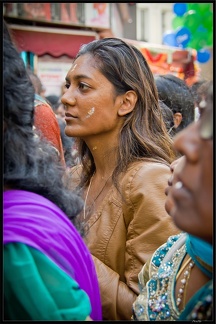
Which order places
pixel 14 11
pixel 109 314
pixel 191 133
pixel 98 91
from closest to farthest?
pixel 191 133 < pixel 109 314 < pixel 98 91 < pixel 14 11

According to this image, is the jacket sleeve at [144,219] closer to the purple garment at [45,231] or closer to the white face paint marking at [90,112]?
the white face paint marking at [90,112]

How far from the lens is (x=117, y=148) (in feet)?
7.40

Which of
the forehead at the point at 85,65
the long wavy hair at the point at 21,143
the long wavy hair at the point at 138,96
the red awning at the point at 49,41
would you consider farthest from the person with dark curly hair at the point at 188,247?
the red awning at the point at 49,41

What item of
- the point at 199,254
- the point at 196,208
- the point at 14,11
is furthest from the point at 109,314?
the point at 14,11

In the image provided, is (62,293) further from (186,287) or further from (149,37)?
(149,37)

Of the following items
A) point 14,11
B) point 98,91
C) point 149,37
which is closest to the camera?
point 98,91

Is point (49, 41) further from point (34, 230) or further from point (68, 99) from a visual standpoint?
point (34, 230)

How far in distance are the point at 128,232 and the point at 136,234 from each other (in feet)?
0.12

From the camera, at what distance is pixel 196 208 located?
3.17 feet

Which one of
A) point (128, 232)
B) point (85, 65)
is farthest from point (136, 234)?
point (85, 65)

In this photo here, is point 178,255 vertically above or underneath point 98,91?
underneath

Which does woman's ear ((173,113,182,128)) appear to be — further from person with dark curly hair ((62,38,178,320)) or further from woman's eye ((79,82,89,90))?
woman's eye ((79,82,89,90))

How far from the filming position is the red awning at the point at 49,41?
9.53m

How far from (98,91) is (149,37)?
2302 cm
